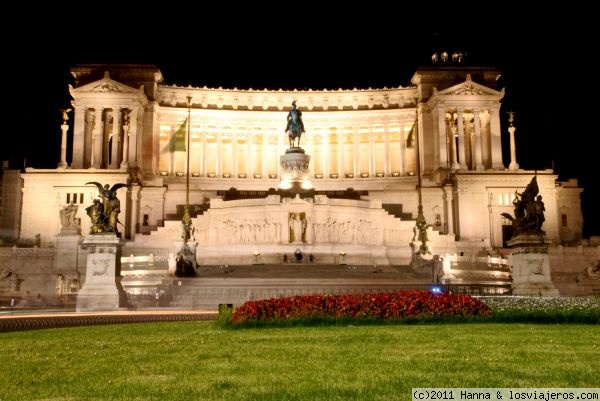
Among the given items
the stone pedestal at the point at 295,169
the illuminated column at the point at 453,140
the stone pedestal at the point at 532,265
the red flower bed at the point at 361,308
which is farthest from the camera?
the illuminated column at the point at 453,140

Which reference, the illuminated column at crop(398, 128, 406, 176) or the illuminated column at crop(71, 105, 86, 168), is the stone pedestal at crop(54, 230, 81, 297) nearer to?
the illuminated column at crop(71, 105, 86, 168)

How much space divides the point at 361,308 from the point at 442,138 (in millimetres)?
72096

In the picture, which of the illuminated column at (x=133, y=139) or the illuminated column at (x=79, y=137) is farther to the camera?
the illuminated column at (x=133, y=139)

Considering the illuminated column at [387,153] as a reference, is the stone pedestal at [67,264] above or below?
below

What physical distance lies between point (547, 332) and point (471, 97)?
77087mm

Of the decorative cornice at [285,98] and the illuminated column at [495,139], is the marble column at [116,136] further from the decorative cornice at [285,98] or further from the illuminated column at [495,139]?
the illuminated column at [495,139]

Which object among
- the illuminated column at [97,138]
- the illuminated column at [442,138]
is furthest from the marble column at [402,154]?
the illuminated column at [97,138]

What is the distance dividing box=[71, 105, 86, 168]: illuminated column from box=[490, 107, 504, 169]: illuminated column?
2126 inches

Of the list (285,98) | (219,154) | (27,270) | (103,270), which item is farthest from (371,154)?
(103,270)

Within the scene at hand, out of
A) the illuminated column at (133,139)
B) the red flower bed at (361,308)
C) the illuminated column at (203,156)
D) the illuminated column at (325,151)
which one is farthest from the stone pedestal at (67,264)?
the illuminated column at (325,151)

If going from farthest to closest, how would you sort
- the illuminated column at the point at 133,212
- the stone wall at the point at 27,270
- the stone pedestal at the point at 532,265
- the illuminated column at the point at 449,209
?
the illuminated column at the point at 449,209, the illuminated column at the point at 133,212, the stone wall at the point at 27,270, the stone pedestal at the point at 532,265

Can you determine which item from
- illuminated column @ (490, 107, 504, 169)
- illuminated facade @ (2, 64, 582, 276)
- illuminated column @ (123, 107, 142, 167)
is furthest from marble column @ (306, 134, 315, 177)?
illuminated column @ (490, 107, 504, 169)

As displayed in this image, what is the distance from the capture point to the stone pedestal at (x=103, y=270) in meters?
34.9

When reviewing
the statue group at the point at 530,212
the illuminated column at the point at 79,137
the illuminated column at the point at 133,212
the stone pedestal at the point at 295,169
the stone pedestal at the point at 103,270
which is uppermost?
the illuminated column at the point at 79,137
